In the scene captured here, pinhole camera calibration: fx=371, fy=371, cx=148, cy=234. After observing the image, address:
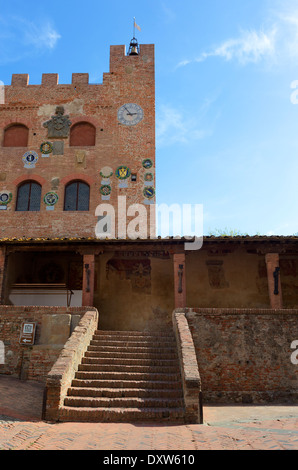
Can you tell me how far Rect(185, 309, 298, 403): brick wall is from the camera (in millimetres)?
8984

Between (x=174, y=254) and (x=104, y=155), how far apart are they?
733 cm

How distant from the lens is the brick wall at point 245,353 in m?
8.98

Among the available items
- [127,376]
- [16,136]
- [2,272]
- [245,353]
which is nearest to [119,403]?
[127,376]

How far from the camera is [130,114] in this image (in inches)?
709

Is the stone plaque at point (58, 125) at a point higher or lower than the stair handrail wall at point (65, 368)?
higher

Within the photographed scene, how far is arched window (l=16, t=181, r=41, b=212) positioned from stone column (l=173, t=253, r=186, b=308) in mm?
7756

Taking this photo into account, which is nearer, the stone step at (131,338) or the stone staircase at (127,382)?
the stone staircase at (127,382)

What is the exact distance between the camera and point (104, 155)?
17406 mm

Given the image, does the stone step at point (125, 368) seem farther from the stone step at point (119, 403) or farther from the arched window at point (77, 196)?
the arched window at point (77, 196)

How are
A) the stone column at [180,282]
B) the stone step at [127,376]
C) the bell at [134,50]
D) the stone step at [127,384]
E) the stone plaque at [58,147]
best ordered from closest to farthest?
the stone step at [127,384], the stone step at [127,376], the stone column at [180,282], the stone plaque at [58,147], the bell at [134,50]

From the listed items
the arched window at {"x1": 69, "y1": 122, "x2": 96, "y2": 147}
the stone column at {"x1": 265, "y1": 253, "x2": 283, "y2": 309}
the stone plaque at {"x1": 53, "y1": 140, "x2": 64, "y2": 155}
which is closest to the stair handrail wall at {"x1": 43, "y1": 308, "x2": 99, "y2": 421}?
the stone column at {"x1": 265, "y1": 253, "x2": 283, "y2": 309}

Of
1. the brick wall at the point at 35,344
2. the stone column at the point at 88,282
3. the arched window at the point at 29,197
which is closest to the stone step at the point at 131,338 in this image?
the brick wall at the point at 35,344

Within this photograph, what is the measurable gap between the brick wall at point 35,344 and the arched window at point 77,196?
23.9 ft

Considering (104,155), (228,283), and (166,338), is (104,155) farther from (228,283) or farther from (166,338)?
(166,338)
